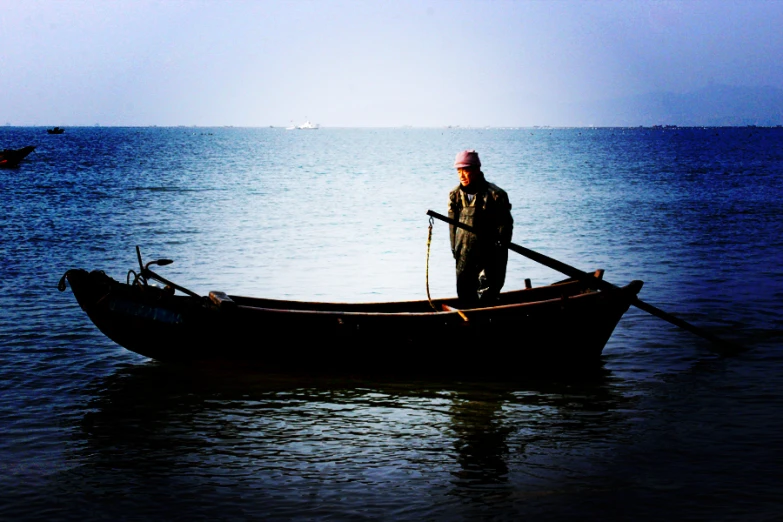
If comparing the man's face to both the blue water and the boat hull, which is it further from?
the blue water

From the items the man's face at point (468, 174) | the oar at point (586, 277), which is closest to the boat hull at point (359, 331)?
the oar at point (586, 277)

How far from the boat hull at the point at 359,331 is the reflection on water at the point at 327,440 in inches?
11.7

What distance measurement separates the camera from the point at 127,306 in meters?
10.3

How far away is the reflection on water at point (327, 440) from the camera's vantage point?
6.61 m

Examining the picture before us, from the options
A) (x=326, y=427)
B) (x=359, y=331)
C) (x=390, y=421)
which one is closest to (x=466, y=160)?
(x=359, y=331)

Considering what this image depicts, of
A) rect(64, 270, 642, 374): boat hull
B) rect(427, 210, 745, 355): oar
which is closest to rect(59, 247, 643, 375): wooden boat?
rect(64, 270, 642, 374): boat hull

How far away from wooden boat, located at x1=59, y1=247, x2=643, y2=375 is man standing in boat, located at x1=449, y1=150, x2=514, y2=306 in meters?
0.43

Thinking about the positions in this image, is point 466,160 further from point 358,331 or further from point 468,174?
point 358,331

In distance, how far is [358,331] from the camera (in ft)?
32.5

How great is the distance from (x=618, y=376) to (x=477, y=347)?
5.63 feet

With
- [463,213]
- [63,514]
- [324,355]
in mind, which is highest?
[463,213]

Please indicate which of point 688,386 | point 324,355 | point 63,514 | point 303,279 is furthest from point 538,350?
point 303,279

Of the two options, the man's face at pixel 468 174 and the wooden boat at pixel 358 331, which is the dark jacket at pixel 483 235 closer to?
the man's face at pixel 468 174

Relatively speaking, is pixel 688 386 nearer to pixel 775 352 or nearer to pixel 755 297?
pixel 775 352
